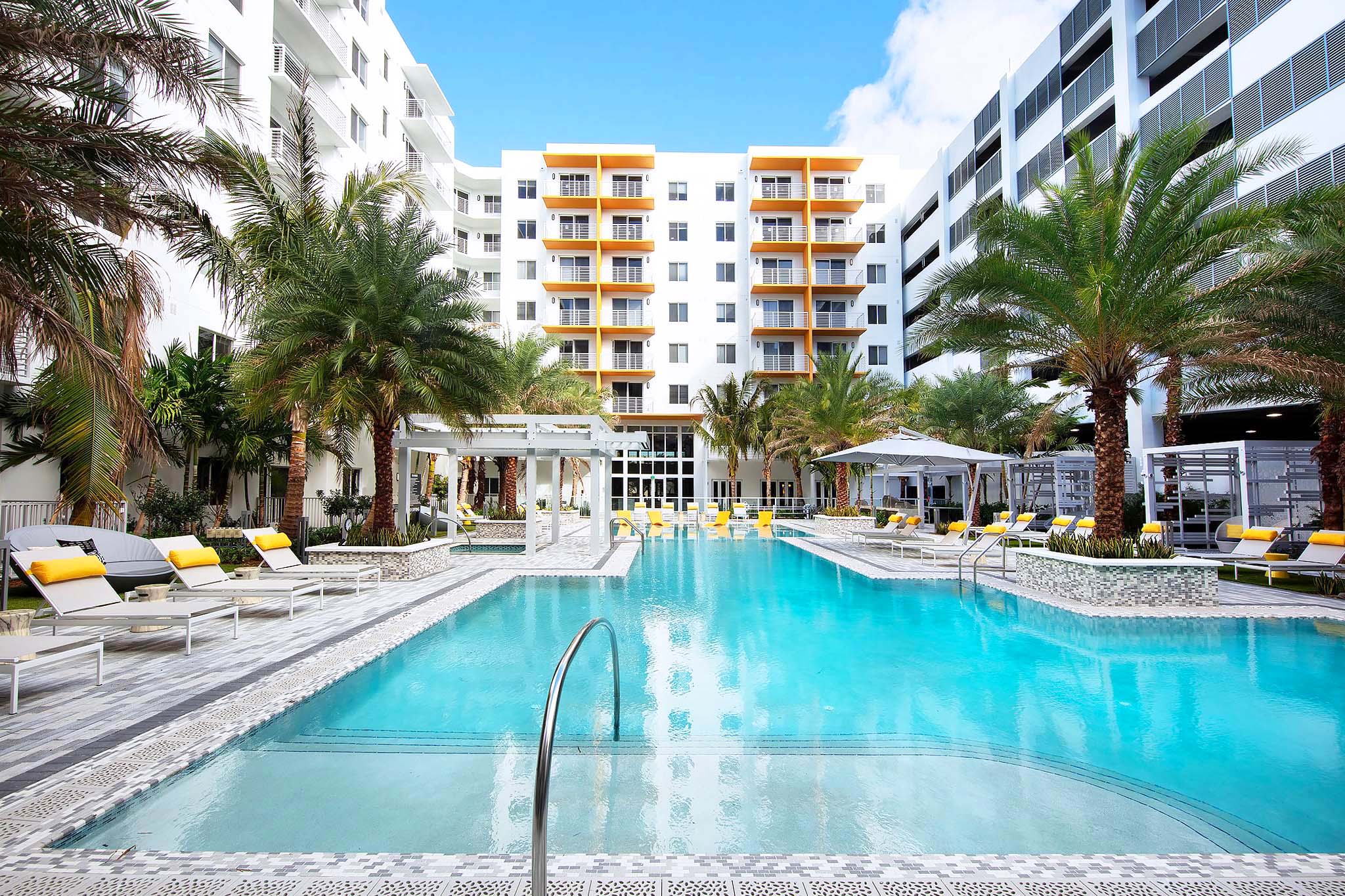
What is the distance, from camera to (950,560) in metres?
15.9

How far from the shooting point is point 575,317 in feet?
132

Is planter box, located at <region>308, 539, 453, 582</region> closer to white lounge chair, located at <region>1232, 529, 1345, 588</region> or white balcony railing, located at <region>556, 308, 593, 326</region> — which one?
white lounge chair, located at <region>1232, 529, 1345, 588</region>

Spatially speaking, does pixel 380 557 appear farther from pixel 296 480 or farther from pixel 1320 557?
pixel 1320 557

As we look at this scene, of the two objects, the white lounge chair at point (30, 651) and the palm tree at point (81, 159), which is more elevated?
the palm tree at point (81, 159)

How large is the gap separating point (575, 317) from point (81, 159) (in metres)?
35.1

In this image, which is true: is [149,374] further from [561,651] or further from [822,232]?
[822,232]

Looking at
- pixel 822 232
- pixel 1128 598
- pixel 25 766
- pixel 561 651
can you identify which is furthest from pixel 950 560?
pixel 822 232

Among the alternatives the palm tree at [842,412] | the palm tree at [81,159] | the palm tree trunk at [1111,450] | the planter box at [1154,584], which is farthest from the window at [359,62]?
the planter box at [1154,584]

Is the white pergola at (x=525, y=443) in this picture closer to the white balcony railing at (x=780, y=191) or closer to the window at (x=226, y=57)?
the window at (x=226, y=57)

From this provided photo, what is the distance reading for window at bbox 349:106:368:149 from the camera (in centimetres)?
2511

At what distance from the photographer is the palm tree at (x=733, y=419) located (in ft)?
119

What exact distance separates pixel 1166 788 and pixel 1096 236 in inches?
360

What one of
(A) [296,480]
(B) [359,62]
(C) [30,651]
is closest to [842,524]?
(A) [296,480]

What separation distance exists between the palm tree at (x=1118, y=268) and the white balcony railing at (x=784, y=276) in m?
28.5
